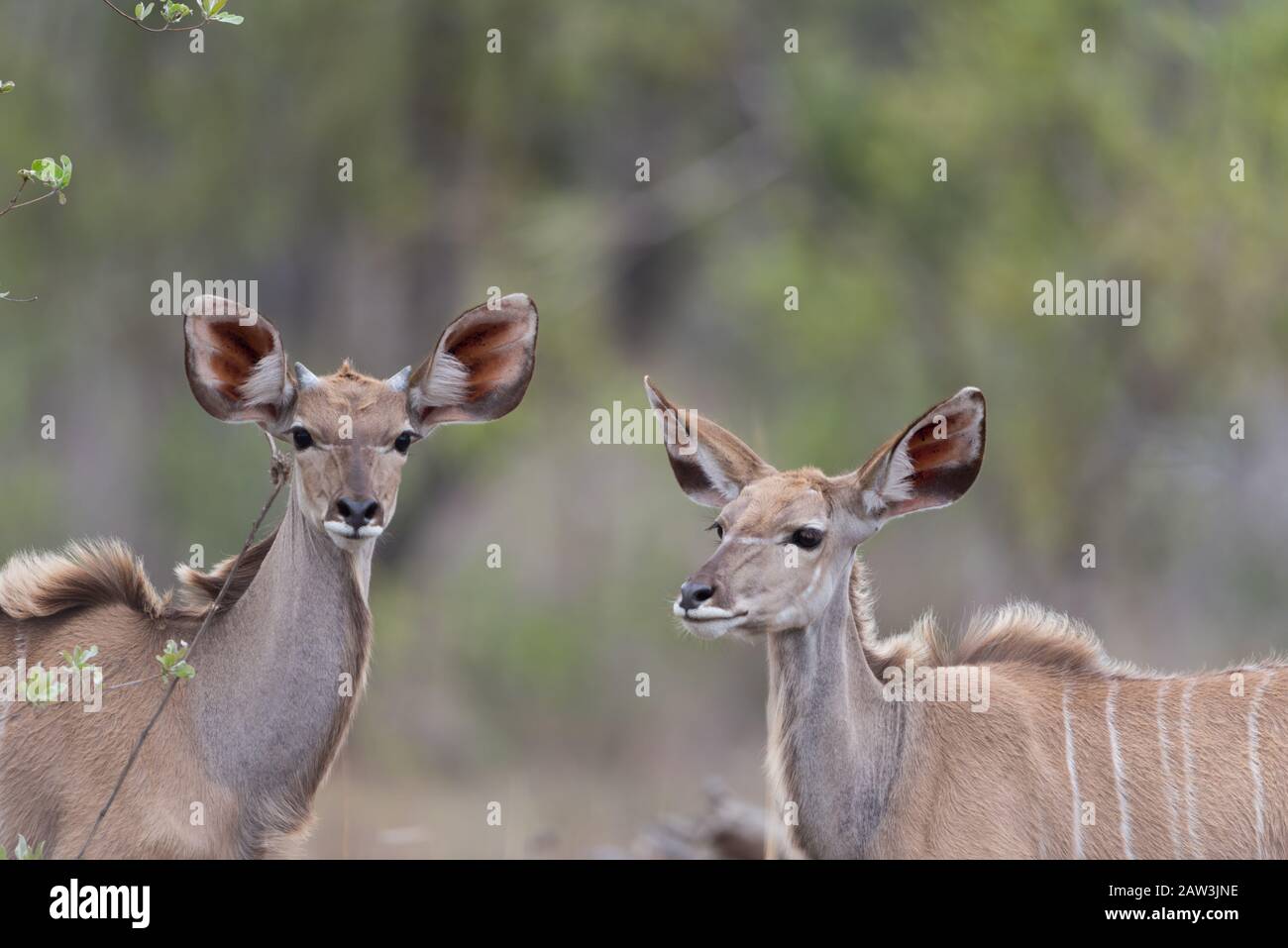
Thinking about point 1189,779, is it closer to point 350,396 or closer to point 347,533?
point 347,533

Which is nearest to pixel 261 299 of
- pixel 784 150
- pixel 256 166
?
pixel 256 166

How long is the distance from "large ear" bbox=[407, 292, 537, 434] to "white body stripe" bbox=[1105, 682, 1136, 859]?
7.22 feet

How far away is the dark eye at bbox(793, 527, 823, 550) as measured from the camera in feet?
A: 20.6

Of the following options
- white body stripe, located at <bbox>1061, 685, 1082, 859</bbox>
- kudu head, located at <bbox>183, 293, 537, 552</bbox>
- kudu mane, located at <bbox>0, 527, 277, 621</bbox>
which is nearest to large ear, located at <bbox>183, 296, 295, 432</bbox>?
kudu head, located at <bbox>183, 293, 537, 552</bbox>

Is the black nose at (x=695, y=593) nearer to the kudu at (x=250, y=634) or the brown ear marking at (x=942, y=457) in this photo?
the brown ear marking at (x=942, y=457)

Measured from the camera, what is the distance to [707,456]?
666 centimetres

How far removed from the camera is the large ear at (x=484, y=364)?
642cm

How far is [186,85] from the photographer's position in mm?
19922

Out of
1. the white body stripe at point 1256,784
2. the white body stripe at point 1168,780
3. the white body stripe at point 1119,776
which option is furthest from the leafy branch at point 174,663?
the white body stripe at point 1256,784

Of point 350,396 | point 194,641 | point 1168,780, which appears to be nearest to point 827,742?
point 1168,780

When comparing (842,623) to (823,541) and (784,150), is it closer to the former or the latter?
(823,541)

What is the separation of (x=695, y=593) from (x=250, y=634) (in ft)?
4.70

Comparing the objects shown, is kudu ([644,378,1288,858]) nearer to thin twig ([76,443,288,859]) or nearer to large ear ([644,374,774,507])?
large ear ([644,374,774,507])

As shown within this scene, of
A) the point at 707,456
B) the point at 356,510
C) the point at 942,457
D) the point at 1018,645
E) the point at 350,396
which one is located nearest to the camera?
the point at 356,510
